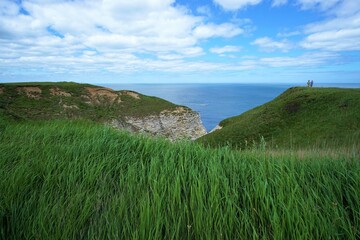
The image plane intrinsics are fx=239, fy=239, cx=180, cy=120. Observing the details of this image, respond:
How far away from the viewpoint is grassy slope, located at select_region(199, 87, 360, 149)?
90.7 feet

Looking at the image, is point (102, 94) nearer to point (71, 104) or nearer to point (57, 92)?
point (71, 104)

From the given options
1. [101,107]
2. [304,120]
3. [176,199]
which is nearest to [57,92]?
[101,107]

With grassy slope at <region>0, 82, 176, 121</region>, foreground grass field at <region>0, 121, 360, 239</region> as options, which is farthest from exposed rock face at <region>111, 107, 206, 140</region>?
foreground grass field at <region>0, 121, 360, 239</region>

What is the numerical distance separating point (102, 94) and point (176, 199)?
8410 cm

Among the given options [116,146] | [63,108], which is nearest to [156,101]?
[63,108]

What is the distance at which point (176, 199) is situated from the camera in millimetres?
4414

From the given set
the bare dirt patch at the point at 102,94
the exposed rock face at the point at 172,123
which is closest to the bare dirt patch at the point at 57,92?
the bare dirt patch at the point at 102,94

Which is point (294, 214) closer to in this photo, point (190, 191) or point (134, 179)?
point (190, 191)

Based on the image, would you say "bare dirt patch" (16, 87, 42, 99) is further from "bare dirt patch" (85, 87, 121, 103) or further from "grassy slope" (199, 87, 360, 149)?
"grassy slope" (199, 87, 360, 149)

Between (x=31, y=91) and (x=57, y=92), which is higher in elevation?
(x=31, y=91)

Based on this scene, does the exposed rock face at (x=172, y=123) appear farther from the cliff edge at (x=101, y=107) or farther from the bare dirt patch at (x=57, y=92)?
the bare dirt patch at (x=57, y=92)

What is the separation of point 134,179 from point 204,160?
1840 millimetres

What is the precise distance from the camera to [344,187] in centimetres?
470

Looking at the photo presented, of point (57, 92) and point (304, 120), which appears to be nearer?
point (304, 120)
